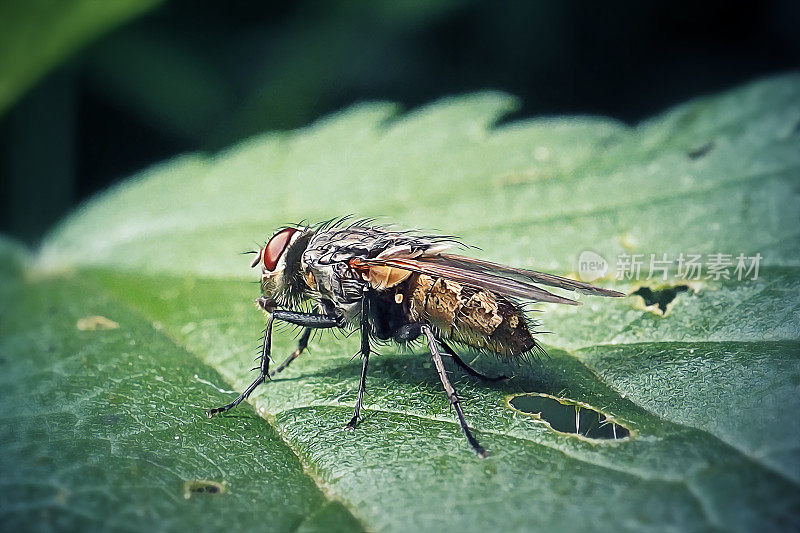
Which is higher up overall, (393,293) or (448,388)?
(393,293)

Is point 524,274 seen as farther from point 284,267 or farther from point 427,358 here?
point 284,267

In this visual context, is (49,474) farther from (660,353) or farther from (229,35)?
(229,35)

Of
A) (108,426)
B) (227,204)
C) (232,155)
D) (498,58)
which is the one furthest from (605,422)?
(498,58)

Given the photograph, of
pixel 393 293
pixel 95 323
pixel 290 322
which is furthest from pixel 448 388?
pixel 95 323

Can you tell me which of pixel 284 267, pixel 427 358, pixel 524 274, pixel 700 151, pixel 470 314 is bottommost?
pixel 427 358

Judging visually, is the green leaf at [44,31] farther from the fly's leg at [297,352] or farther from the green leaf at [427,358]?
the fly's leg at [297,352]

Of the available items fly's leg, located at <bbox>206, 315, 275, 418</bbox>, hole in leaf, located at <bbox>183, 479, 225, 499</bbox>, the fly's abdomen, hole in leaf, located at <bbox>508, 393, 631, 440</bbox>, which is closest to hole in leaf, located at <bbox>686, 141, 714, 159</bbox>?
the fly's abdomen

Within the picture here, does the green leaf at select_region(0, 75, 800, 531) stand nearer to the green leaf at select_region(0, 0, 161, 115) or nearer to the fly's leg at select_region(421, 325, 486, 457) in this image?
the fly's leg at select_region(421, 325, 486, 457)
